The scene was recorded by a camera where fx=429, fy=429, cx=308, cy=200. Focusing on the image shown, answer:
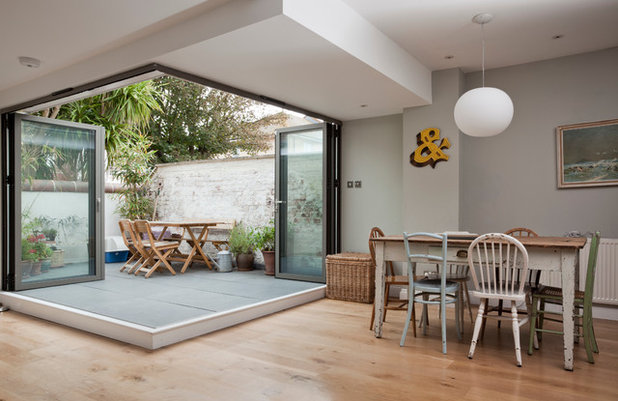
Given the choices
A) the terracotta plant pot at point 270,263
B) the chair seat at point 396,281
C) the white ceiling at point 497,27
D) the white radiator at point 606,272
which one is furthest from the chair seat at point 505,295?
the terracotta plant pot at point 270,263

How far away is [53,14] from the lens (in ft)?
9.96

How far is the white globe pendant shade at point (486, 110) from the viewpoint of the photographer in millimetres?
3150

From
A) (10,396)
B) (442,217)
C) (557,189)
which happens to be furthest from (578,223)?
(10,396)

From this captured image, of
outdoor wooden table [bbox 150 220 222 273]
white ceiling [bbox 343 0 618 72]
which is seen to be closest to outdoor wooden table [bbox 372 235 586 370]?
white ceiling [bbox 343 0 618 72]

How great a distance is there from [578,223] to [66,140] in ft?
20.0

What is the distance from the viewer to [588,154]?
443 cm

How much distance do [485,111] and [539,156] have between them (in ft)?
6.53

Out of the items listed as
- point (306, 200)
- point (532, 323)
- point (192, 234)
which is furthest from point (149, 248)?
point (532, 323)

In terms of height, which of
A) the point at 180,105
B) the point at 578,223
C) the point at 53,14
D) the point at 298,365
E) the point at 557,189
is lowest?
the point at 298,365

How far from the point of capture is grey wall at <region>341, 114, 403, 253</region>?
18.3 ft

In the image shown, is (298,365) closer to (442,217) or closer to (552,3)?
(442,217)

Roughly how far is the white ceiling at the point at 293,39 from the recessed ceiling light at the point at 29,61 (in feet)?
0.23

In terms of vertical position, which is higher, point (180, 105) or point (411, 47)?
point (180, 105)

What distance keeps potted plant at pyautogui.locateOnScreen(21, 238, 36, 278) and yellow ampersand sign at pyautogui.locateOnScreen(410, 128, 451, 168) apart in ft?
15.5
